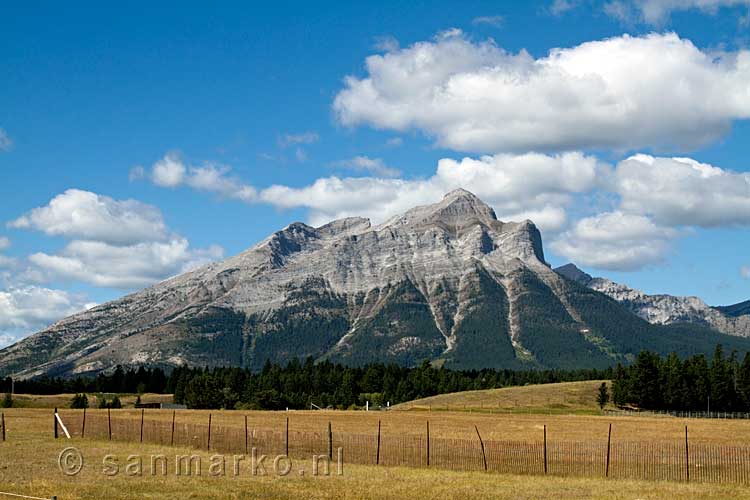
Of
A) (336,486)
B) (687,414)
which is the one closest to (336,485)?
(336,486)

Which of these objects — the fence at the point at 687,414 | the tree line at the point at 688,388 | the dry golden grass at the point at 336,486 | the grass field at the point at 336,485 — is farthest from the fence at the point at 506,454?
the tree line at the point at 688,388

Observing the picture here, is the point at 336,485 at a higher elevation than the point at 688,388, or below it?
higher

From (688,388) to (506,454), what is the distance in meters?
141

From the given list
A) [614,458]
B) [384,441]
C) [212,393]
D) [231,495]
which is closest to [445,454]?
[384,441]

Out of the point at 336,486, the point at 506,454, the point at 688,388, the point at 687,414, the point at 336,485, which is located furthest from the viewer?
the point at 688,388

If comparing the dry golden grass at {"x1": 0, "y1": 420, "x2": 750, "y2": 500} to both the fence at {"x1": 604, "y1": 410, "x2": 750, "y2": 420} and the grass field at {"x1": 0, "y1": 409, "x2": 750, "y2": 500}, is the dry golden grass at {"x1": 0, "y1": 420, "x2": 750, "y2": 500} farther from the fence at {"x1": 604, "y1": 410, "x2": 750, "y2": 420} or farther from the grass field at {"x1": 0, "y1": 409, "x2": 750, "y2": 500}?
the fence at {"x1": 604, "y1": 410, "x2": 750, "y2": 420}

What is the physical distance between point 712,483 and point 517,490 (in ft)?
44.8

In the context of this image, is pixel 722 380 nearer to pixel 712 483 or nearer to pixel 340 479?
pixel 712 483

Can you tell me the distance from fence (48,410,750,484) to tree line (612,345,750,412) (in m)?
125

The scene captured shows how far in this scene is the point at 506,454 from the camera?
5725 cm

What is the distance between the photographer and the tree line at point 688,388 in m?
182

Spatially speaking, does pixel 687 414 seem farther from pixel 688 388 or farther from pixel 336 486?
pixel 336 486

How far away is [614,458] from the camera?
57281 millimetres

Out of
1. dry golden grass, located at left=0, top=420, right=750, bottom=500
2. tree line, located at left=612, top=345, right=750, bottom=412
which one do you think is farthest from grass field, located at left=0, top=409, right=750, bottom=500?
tree line, located at left=612, top=345, right=750, bottom=412
